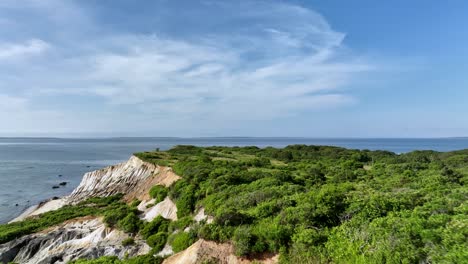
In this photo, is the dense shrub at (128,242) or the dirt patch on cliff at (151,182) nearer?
the dense shrub at (128,242)

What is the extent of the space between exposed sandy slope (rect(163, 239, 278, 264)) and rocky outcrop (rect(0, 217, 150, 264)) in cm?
669

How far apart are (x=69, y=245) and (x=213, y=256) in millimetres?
16286

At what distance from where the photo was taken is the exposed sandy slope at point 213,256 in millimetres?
11883

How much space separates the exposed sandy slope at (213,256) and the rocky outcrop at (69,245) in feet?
22.0

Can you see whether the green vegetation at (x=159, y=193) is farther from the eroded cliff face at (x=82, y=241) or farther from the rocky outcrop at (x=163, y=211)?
the rocky outcrop at (x=163, y=211)

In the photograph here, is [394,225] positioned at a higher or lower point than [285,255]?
higher

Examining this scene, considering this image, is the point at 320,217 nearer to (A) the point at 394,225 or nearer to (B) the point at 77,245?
(A) the point at 394,225

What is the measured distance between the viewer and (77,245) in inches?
896

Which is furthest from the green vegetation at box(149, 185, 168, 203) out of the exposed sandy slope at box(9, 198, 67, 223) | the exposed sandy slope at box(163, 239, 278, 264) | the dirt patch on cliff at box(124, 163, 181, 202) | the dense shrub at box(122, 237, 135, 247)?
the exposed sandy slope at box(9, 198, 67, 223)

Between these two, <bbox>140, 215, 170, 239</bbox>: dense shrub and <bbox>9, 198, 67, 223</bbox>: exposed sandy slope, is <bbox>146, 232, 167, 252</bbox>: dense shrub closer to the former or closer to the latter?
<bbox>140, 215, 170, 239</bbox>: dense shrub

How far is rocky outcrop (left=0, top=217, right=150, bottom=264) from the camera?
19.6m

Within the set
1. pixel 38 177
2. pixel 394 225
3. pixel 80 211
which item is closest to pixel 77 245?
pixel 80 211

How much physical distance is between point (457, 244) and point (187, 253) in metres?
10.2

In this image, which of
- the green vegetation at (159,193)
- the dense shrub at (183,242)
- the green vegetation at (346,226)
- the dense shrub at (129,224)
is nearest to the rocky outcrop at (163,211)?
the green vegetation at (159,193)
